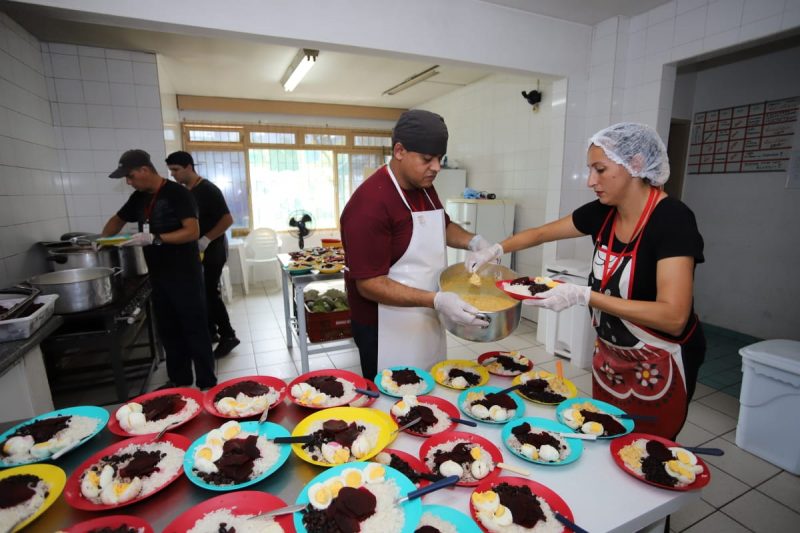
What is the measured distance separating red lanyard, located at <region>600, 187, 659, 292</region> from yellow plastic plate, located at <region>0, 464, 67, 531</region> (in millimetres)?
1815

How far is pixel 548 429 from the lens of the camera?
127 centimetres

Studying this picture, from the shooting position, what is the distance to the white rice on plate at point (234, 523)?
0.88m

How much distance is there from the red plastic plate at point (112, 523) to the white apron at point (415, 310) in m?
1.12

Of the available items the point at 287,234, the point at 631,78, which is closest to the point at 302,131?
the point at 287,234

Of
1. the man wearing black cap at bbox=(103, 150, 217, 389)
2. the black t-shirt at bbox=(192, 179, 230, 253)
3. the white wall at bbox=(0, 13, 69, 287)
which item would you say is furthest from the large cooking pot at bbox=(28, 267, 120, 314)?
the black t-shirt at bbox=(192, 179, 230, 253)

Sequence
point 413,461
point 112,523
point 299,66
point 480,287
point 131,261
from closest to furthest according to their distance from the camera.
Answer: point 112,523
point 413,461
point 480,287
point 131,261
point 299,66

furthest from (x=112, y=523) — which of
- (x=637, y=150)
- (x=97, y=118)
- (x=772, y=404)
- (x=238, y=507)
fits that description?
(x=97, y=118)

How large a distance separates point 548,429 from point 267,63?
17.0 feet

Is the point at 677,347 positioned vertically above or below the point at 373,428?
above

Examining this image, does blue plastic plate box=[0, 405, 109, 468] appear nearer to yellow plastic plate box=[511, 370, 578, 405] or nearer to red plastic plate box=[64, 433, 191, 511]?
red plastic plate box=[64, 433, 191, 511]

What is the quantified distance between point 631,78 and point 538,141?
4.32ft

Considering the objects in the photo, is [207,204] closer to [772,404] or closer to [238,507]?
[238,507]

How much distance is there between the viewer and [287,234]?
24.9 ft

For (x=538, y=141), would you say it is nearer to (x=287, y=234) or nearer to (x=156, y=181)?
(x=156, y=181)
